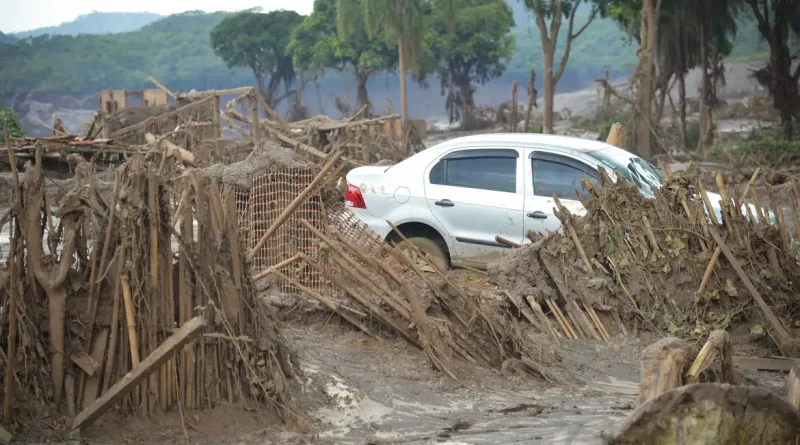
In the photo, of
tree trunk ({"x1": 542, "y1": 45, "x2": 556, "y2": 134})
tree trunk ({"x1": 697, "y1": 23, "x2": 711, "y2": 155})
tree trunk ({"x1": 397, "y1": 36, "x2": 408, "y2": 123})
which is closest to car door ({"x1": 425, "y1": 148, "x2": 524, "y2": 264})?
tree trunk ({"x1": 542, "y1": 45, "x2": 556, "y2": 134})

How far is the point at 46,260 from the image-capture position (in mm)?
5547

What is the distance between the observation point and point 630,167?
10.0m

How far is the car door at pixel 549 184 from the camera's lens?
387 inches

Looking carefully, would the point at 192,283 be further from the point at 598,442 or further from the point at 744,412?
the point at 744,412

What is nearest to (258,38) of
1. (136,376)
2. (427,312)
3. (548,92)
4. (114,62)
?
(114,62)

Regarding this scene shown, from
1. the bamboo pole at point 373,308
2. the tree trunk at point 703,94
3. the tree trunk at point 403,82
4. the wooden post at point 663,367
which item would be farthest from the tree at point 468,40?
the wooden post at point 663,367

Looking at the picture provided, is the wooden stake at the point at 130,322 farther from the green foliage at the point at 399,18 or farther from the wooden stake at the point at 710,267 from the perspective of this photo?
the green foliage at the point at 399,18

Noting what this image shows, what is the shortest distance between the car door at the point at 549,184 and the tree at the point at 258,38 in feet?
178

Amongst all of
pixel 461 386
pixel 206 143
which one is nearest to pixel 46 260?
pixel 461 386

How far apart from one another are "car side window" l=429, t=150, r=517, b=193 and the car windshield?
33.1 inches

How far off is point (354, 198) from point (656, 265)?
3302 millimetres

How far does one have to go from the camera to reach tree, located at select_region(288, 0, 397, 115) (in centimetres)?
5697

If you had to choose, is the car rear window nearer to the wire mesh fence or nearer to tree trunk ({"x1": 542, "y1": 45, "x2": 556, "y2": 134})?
the wire mesh fence

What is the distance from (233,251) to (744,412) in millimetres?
3020
